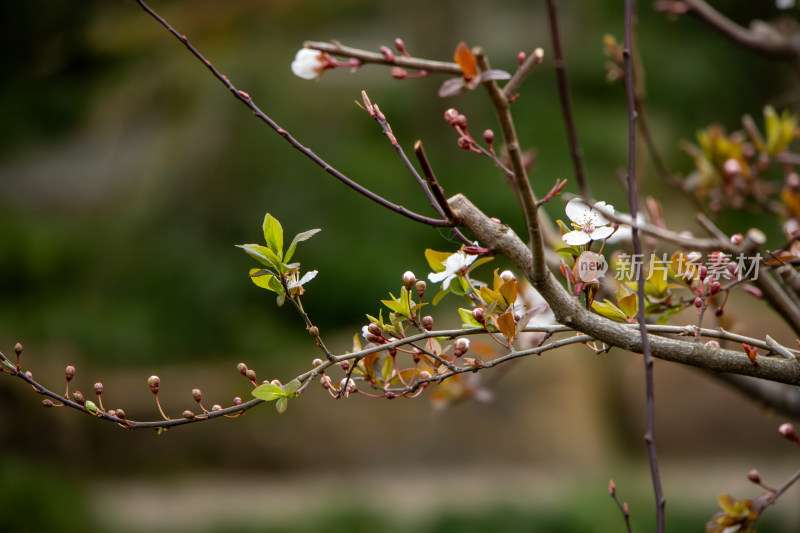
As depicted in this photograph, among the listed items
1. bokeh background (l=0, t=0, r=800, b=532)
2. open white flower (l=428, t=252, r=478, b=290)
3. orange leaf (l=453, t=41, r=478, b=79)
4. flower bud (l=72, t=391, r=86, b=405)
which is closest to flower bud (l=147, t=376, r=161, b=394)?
flower bud (l=72, t=391, r=86, b=405)

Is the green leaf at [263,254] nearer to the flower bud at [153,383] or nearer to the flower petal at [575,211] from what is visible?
the flower bud at [153,383]

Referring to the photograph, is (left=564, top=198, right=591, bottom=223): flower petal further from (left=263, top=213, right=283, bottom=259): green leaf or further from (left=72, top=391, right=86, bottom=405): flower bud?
(left=72, top=391, right=86, bottom=405): flower bud

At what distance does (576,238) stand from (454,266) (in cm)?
9

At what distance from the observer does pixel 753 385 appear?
0.85 meters

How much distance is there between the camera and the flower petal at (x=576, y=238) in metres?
0.51

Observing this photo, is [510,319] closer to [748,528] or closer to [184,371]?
[748,528]

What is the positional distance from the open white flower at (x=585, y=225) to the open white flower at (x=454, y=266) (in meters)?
0.07

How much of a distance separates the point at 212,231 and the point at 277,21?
1.38m

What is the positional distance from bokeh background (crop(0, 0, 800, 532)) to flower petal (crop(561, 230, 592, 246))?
1440mm

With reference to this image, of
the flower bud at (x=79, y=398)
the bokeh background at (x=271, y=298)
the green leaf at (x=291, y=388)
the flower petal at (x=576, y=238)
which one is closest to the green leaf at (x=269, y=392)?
the green leaf at (x=291, y=388)

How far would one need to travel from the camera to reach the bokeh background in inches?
89.2

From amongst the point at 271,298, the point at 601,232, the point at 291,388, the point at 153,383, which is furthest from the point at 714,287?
the point at 271,298

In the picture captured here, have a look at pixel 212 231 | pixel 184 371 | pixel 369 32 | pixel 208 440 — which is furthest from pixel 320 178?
pixel 369 32

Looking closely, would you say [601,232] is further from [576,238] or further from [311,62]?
[311,62]
